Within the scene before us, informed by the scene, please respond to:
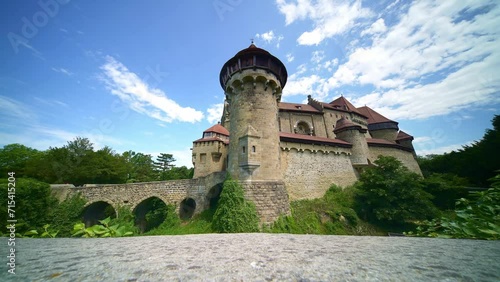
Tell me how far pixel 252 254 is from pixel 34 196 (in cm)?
2167

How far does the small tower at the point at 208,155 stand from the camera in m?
21.0

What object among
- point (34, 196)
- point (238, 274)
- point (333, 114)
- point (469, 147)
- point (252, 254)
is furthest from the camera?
point (333, 114)

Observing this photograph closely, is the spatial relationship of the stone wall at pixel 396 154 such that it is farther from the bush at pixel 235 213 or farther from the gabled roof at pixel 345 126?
the bush at pixel 235 213

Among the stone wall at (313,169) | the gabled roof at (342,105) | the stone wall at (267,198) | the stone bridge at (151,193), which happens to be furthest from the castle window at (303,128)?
the stone wall at (267,198)

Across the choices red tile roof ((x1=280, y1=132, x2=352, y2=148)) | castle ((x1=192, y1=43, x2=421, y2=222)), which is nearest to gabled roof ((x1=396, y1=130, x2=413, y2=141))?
castle ((x1=192, y1=43, x2=421, y2=222))

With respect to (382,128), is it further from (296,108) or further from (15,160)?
(15,160)

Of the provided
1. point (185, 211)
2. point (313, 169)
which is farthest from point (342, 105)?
point (185, 211)

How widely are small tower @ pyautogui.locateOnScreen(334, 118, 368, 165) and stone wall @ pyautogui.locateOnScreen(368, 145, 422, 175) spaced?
302cm

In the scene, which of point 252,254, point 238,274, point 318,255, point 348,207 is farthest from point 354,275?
point 348,207

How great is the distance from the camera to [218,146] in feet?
70.6

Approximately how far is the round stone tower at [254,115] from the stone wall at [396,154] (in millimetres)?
16199

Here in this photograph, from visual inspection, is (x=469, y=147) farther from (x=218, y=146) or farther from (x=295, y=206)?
(x=218, y=146)

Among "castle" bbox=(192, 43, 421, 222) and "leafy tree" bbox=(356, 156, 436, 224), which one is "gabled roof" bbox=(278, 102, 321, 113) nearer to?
"castle" bbox=(192, 43, 421, 222)

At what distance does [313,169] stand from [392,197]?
6.33 meters
